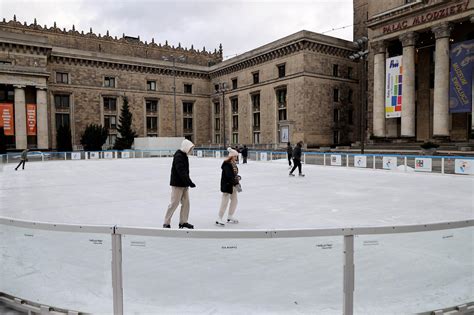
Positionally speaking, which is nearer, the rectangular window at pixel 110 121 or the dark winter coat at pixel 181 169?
the dark winter coat at pixel 181 169

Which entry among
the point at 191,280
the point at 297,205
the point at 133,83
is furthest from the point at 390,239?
the point at 133,83

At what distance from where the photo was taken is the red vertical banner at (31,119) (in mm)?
40438

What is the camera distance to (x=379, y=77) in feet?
116

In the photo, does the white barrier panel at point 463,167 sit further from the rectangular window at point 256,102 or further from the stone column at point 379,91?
the rectangular window at point 256,102

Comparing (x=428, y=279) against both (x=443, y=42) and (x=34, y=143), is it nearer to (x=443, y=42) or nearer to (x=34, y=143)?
(x=443, y=42)

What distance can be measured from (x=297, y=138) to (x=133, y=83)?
28143 millimetres

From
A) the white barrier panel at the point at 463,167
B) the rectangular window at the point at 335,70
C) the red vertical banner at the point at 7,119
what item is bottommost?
the white barrier panel at the point at 463,167

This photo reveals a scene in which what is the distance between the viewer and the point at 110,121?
168 feet

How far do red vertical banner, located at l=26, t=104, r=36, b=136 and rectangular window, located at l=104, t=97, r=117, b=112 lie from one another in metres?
11.2

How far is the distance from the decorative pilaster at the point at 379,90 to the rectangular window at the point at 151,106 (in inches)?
1346

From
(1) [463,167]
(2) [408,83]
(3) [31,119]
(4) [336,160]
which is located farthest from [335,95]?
(3) [31,119]

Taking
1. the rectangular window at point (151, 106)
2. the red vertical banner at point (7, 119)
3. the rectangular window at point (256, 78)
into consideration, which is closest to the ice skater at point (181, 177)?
the red vertical banner at point (7, 119)

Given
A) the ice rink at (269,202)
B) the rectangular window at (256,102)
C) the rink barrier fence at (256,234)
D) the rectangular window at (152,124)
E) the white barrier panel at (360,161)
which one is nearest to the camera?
the rink barrier fence at (256,234)

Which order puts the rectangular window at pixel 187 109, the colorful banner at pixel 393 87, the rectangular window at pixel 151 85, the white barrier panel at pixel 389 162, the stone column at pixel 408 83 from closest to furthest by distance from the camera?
the white barrier panel at pixel 389 162
the stone column at pixel 408 83
the colorful banner at pixel 393 87
the rectangular window at pixel 151 85
the rectangular window at pixel 187 109
